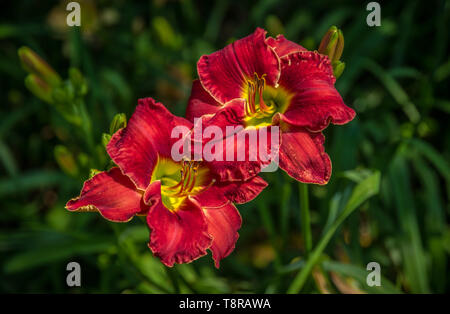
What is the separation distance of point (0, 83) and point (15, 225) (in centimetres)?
65

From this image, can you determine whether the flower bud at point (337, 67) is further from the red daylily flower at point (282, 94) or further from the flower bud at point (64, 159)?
the flower bud at point (64, 159)

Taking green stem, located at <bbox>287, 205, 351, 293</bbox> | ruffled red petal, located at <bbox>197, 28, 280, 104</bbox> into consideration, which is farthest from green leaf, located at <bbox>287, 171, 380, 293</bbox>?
ruffled red petal, located at <bbox>197, 28, 280, 104</bbox>

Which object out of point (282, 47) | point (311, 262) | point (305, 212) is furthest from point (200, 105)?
point (311, 262)

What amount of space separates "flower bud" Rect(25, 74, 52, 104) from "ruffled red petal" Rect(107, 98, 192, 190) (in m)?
0.45

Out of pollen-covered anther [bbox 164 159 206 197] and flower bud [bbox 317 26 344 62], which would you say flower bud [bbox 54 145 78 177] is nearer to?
pollen-covered anther [bbox 164 159 206 197]

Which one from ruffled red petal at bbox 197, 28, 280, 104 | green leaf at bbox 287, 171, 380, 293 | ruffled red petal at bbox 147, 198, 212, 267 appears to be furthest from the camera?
green leaf at bbox 287, 171, 380, 293

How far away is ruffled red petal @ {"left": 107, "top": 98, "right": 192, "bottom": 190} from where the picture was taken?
28.3 inches

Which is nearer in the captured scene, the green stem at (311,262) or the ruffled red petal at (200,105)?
the ruffled red petal at (200,105)

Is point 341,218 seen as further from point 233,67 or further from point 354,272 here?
point 233,67

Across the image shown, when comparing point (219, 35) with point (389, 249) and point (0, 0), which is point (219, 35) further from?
point (389, 249)

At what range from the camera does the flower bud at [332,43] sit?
32.3 inches

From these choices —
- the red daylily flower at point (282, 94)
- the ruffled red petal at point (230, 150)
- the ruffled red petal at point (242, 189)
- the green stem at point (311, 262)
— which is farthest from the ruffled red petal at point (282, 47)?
the green stem at point (311, 262)

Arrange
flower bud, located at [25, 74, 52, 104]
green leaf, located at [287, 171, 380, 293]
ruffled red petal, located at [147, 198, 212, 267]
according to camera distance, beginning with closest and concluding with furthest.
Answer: ruffled red petal, located at [147, 198, 212, 267] → green leaf, located at [287, 171, 380, 293] → flower bud, located at [25, 74, 52, 104]

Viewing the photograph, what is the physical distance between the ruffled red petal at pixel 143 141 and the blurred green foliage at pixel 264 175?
25 cm
